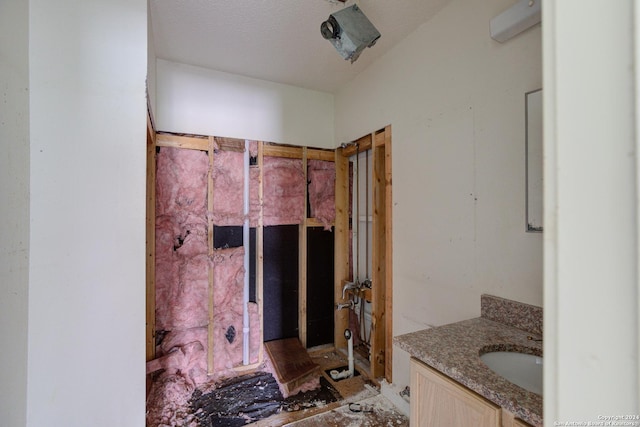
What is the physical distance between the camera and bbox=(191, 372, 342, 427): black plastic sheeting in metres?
1.99

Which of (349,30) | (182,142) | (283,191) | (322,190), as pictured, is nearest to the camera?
(349,30)

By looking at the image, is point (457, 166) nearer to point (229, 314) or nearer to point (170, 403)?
point (229, 314)

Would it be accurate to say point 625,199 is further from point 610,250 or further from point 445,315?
point 445,315

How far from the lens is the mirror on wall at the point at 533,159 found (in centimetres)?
130

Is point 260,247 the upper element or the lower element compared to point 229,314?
upper

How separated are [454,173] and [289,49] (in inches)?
60.4

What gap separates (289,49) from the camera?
224 centimetres

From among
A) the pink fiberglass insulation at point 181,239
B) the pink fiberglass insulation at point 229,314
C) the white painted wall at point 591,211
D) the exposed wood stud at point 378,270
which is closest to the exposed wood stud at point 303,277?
the pink fiberglass insulation at point 229,314

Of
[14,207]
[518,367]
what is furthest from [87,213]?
[518,367]

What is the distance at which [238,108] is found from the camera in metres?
2.63

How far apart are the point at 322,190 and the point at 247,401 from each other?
6.18 ft

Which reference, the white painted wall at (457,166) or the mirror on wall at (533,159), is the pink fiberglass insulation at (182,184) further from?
the mirror on wall at (533,159)

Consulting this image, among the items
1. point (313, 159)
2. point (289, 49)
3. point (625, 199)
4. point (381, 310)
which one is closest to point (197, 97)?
point (289, 49)

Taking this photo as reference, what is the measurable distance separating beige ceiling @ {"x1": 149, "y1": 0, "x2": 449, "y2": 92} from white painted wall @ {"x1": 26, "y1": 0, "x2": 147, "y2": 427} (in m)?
0.55
